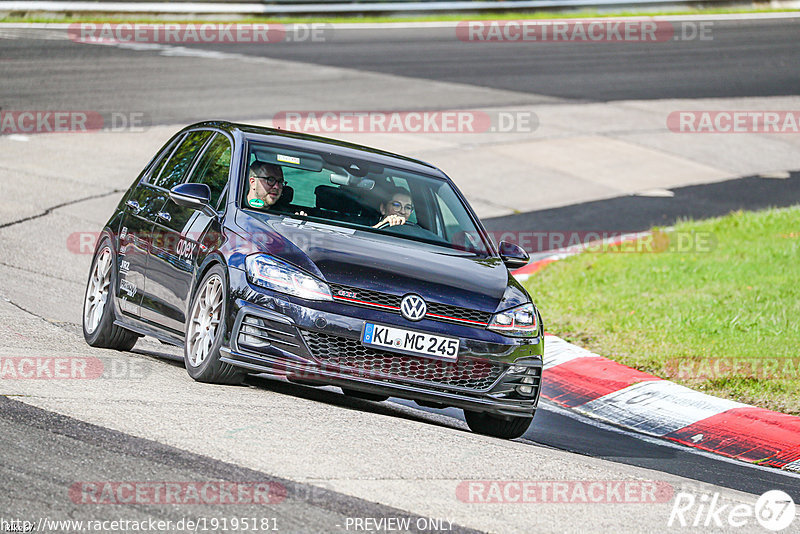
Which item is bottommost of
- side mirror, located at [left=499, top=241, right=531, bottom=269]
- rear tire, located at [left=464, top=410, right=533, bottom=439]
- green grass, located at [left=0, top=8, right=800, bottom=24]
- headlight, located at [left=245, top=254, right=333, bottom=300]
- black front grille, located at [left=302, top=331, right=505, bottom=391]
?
rear tire, located at [left=464, top=410, right=533, bottom=439]

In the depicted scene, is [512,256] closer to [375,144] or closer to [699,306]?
[699,306]

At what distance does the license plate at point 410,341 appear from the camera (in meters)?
7.06

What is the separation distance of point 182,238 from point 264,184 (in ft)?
2.06

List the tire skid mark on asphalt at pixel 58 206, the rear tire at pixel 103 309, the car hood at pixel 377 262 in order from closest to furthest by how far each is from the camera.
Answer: the car hood at pixel 377 262
the rear tire at pixel 103 309
the tire skid mark on asphalt at pixel 58 206

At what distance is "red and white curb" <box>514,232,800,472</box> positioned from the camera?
834cm

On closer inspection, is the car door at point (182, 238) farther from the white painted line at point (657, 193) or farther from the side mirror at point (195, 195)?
the white painted line at point (657, 193)

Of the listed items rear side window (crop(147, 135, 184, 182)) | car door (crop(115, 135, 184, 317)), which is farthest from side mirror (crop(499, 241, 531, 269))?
rear side window (crop(147, 135, 184, 182))

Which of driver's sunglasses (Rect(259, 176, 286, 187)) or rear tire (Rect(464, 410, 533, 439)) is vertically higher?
driver's sunglasses (Rect(259, 176, 286, 187))

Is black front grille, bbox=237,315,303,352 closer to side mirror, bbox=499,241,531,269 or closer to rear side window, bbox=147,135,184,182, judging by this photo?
side mirror, bbox=499,241,531,269

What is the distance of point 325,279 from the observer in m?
7.12

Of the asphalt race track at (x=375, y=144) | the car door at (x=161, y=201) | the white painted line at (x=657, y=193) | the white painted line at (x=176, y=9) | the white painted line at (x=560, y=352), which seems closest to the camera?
the asphalt race track at (x=375, y=144)

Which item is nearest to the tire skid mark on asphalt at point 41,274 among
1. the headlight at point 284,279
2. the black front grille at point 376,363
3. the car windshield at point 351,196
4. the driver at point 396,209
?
the car windshield at point 351,196

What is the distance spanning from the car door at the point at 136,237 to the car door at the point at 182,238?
141 millimetres

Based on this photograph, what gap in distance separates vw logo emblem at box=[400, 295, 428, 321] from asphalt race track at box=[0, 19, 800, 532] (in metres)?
0.61
